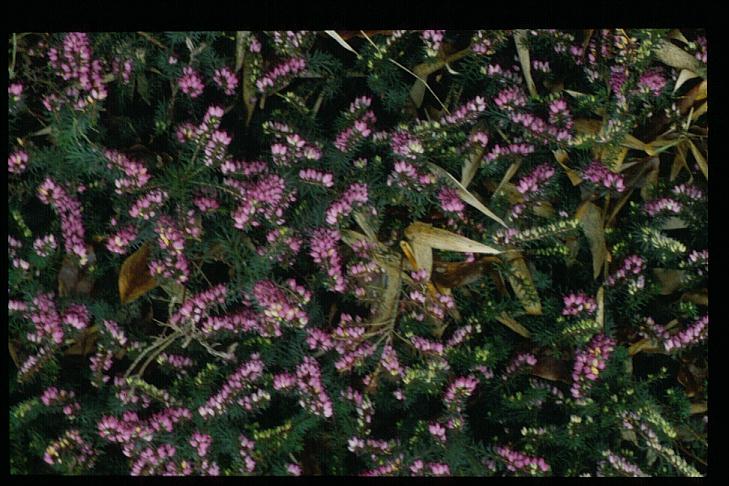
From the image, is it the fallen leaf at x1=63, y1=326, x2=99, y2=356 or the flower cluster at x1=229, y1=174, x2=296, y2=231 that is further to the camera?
the fallen leaf at x1=63, y1=326, x2=99, y2=356

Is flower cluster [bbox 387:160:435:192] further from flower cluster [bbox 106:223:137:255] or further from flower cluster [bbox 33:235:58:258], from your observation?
flower cluster [bbox 33:235:58:258]

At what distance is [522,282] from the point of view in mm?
1498

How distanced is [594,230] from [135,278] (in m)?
1.11

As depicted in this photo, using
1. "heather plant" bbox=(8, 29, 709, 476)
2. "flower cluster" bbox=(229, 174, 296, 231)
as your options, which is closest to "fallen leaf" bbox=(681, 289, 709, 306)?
"heather plant" bbox=(8, 29, 709, 476)

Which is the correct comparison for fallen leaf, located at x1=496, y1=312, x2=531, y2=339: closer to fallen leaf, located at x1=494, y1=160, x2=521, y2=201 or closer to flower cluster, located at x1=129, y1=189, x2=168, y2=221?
fallen leaf, located at x1=494, y1=160, x2=521, y2=201

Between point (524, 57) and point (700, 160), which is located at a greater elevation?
point (524, 57)

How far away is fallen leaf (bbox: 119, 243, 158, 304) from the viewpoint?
152 centimetres

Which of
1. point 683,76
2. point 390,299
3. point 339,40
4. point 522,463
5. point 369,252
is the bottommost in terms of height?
point 522,463

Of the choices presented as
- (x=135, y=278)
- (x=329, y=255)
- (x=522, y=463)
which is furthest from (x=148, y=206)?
(x=522, y=463)

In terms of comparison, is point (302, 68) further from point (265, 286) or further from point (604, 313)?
point (604, 313)

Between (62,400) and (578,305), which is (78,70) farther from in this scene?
(578,305)

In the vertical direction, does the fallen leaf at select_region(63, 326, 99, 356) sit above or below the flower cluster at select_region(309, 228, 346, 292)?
below

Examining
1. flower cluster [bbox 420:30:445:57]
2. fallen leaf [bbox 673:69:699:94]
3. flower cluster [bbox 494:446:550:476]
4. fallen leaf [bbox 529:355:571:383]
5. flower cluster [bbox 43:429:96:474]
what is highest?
flower cluster [bbox 420:30:445:57]

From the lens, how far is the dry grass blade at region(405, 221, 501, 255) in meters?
1.49
